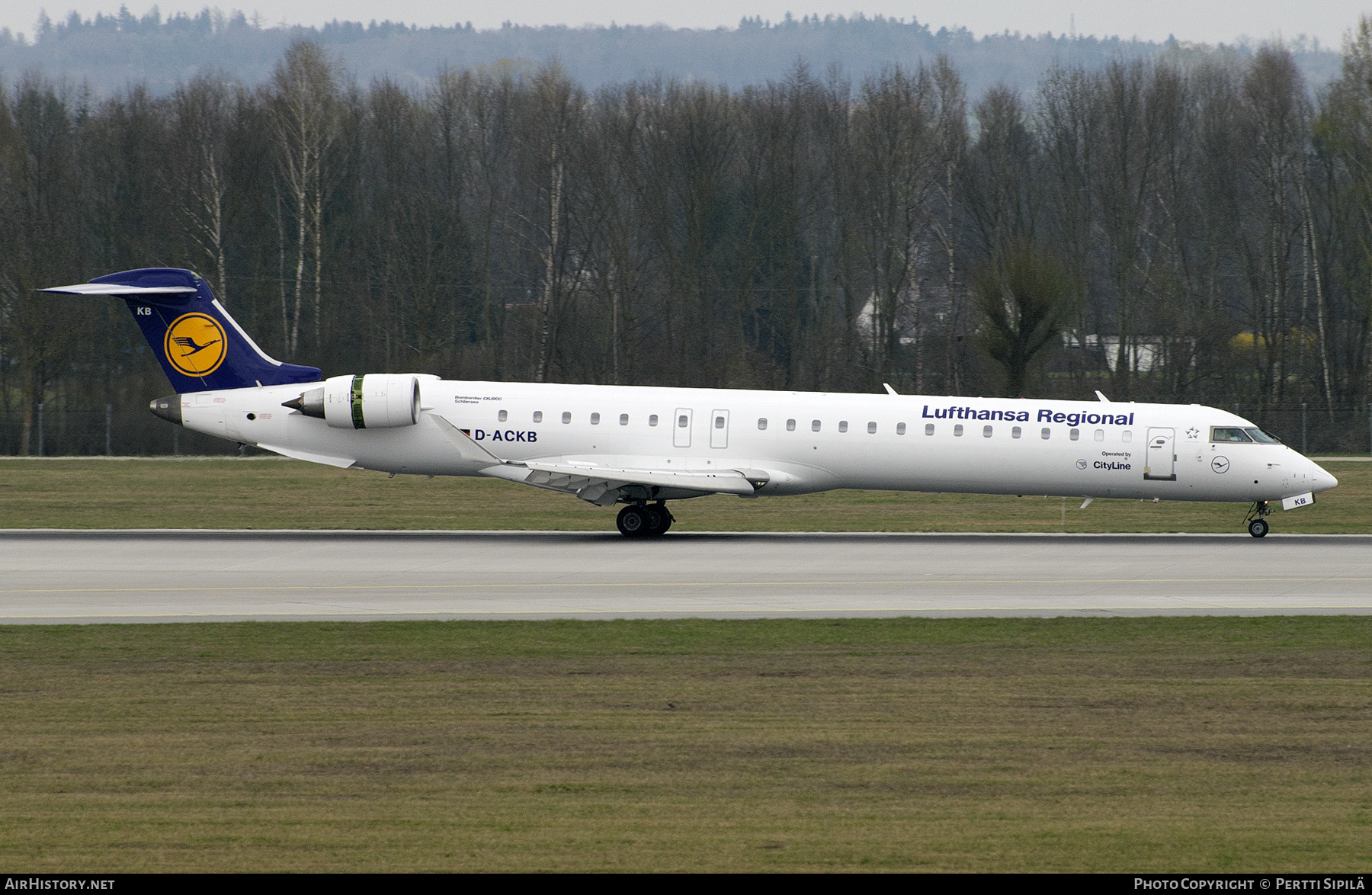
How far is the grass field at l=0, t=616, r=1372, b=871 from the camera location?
8.53m

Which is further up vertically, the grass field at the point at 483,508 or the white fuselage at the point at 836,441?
the white fuselage at the point at 836,441

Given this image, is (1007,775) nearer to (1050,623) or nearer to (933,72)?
(1050,623)

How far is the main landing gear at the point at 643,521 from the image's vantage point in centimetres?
2795

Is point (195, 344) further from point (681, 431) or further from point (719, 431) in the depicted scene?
point (719, 431)

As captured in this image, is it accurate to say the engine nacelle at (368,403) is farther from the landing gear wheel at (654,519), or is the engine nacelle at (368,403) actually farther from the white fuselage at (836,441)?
the landing gear wheel at (654,519)

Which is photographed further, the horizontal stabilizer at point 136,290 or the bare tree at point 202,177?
the bare tree at point 202,177

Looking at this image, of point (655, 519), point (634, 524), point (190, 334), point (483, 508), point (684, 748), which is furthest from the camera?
point (483, 508)

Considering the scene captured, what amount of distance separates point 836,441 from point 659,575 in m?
6.44

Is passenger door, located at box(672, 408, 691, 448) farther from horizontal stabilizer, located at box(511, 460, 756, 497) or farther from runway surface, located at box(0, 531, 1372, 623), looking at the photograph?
runway surface, located at box(0, 531, 1372, 623)

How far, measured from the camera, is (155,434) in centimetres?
5053

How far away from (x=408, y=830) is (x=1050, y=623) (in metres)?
10.7

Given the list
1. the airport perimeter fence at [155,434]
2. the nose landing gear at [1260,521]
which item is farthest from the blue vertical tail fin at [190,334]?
the airport perimeter fence at [155,434]

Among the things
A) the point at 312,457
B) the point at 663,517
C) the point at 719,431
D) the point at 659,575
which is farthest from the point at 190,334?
the point at 659,575

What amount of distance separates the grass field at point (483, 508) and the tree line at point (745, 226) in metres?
16.9
